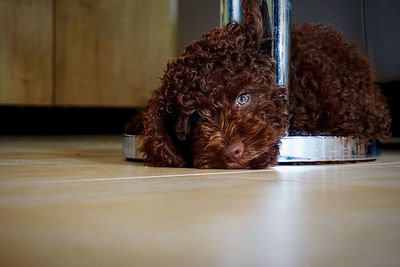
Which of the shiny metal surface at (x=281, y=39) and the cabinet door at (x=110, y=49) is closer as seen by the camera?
the shiny metal surface at (x=281, y=39)

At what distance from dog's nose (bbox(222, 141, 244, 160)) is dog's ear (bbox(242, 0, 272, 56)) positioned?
0.92ft

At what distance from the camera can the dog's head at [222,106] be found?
1582mm

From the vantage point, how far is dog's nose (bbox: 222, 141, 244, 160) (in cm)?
156

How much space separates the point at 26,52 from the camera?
416 cm

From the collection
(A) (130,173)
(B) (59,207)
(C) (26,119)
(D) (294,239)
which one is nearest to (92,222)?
(B) (59,207)

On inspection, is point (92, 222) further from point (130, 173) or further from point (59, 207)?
point (130, 173)

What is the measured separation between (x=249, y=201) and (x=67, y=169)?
28.4 inches

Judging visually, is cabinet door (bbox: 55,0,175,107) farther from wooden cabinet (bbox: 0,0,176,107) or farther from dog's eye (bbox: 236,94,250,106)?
dog's eye (bbox: 236,94,250,106)

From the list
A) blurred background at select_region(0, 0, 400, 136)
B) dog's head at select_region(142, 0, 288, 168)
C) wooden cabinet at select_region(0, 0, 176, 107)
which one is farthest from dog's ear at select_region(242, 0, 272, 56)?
wooden cabinet at select_region(0, 0, 176, 107)

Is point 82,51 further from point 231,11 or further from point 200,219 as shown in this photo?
point 200,219

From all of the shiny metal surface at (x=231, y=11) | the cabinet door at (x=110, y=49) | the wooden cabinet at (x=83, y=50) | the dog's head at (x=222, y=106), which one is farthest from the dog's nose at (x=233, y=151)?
the cabinet door at (x=110, y=49)

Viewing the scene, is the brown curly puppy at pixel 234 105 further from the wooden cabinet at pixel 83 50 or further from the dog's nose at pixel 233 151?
the wooden cabinet at pixel 83 50

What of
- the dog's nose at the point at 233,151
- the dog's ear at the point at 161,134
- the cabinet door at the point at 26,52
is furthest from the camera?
the cabinet door at the point at 26,52

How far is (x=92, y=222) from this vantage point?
864 millimetres
